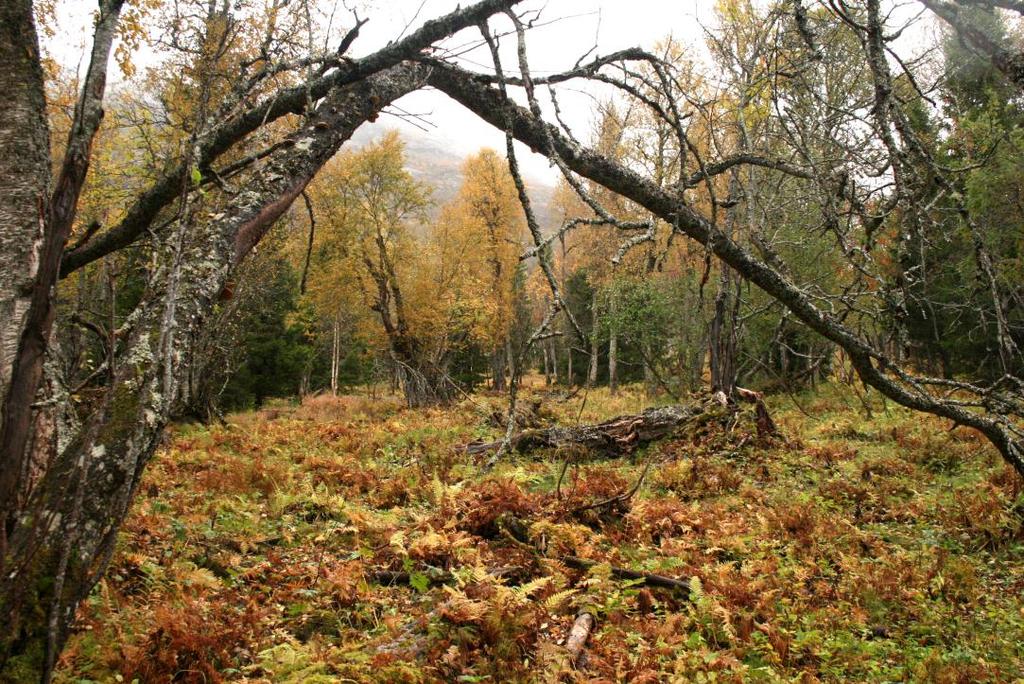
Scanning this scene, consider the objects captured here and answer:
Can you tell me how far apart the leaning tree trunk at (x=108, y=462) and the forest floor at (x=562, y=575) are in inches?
42.9

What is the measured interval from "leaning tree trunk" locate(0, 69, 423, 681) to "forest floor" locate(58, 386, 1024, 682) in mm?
1090

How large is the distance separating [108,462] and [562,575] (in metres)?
3.11

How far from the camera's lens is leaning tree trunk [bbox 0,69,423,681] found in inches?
63.4

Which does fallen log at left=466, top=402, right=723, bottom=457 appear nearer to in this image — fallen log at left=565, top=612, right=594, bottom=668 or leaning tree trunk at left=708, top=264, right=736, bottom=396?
leaning tree trunk at left=708, top=264, right=736, bottom=396

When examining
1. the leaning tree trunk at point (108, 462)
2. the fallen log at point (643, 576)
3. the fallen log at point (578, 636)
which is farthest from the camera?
the fallen log at point (643, 576)

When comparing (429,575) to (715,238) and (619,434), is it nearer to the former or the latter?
(715,238)

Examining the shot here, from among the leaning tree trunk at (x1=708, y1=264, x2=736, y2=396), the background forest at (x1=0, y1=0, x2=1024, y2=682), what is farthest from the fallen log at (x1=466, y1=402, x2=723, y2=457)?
the leaning tree trunk at (x1=708, y1=264, x2=736, y2=396)

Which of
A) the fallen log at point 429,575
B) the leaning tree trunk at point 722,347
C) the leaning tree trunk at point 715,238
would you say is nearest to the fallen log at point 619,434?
the leaning tree trunk at point 722,347

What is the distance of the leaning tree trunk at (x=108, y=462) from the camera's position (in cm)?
161

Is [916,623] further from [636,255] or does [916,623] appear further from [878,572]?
[636,255]

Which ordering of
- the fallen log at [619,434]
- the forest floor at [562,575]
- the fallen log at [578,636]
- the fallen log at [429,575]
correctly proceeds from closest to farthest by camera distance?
the forest floor at [562,575]
the fallen log at [578,636]
the fallen log at [429,575]
the fallen log at [619,434]

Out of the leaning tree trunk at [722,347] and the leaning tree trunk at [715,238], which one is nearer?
the leaning tree trunk at [715,238]

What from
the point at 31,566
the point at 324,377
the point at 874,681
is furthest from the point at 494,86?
the point at 324,377

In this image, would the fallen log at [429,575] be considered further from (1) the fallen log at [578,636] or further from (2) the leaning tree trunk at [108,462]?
(2) the leaning tree trunk at [108,462]
